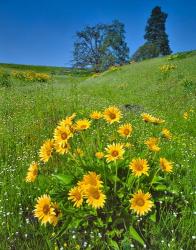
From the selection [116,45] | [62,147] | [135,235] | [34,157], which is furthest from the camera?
[116,45]

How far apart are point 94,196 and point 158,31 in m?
82.0

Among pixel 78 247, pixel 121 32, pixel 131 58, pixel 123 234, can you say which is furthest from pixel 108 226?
pixel 121 32

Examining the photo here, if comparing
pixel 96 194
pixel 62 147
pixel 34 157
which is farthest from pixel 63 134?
pixel 34 157

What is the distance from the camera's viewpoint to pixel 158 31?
82062 mm

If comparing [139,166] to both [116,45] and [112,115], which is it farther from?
[116,45]

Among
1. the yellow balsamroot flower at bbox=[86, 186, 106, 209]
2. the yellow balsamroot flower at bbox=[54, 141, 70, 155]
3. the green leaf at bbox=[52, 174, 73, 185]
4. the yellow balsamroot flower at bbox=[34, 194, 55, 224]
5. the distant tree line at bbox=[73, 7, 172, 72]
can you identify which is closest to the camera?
the yellow balsamroot flower at bbox=[86, 186, 106, 209]

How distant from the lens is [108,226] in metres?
4.26

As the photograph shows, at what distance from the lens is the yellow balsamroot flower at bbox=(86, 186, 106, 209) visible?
371cm

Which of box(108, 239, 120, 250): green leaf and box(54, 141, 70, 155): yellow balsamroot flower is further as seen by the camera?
box(54, 141, 70, 155): yellow balsamroot flower

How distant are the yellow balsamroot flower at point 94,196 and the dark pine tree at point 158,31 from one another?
77914mm

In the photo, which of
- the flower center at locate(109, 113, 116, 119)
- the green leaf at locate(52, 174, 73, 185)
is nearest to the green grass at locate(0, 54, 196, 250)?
the green leaf at locate(52, 174, 73, 185)

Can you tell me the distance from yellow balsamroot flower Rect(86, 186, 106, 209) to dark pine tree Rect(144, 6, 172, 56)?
77914 millimetres

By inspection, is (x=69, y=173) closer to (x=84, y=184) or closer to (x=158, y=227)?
(x=84, y=184)

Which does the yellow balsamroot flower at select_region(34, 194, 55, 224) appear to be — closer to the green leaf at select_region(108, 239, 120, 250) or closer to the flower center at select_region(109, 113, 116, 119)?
the green leaf at select_region(108, 239, 120, 250)
